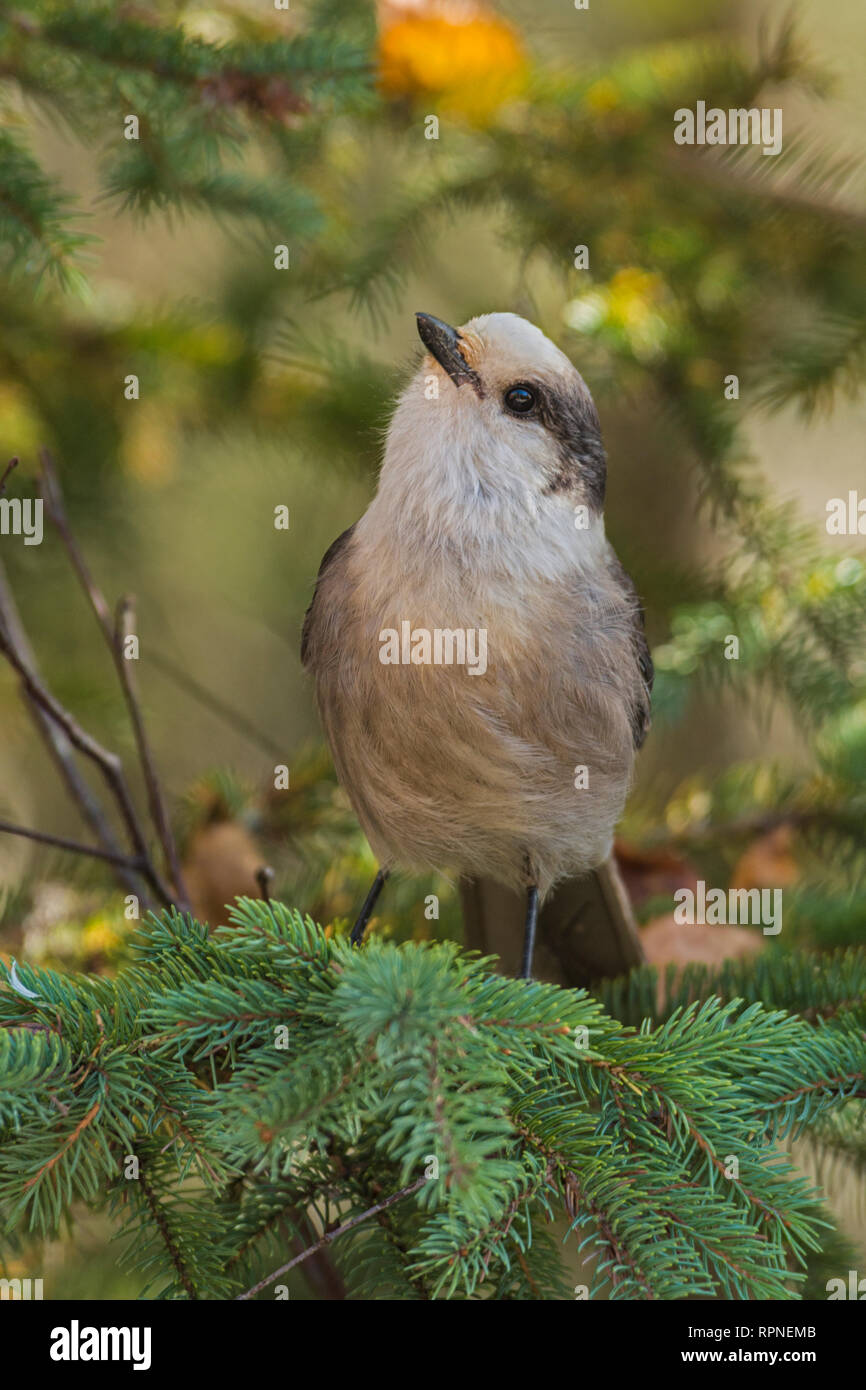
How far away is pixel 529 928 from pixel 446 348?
827mm

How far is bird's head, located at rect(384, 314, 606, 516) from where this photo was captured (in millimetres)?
1591

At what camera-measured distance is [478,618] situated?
1.56 metres

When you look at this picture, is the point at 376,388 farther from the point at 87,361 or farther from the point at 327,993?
the point at 327,993

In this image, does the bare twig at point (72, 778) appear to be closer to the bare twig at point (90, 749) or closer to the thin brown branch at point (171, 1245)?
the bare twig at point (90, 749)

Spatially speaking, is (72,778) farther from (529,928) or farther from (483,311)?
(483,311)

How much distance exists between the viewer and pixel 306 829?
2.36m

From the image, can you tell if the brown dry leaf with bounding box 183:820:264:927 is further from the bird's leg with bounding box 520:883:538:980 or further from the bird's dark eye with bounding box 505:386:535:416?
the bird's dark eye with bounding box 505:386:535:416

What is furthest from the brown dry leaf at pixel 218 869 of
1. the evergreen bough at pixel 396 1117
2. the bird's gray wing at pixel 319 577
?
the evergreen bough at pixel 396 1117

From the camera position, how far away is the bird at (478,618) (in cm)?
156

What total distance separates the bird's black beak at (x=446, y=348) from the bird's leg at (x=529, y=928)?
73 centimetres

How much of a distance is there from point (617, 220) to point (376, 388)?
0.58 m

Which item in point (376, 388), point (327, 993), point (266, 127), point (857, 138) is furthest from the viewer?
point (857, 138)

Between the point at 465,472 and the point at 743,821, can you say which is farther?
the point at 743,821
